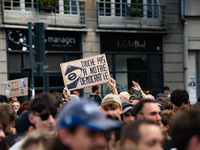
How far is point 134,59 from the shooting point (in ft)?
59.7

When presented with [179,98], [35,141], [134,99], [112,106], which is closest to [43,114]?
[35,141]

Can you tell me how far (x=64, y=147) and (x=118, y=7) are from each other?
15.9 meters

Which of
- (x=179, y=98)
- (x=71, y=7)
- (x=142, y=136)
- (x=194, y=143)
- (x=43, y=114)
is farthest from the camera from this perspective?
(x=71, y=7)

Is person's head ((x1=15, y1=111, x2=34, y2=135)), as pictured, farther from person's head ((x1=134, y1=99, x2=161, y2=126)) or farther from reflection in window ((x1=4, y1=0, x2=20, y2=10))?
reflection in window ((x1=4, y1=0, x2=20, y2=10))

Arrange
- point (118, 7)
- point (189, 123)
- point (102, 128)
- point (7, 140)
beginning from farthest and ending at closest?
point (118, 7), point (7, 140), point (189, 123), point (102, 128)

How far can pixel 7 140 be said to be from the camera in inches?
172

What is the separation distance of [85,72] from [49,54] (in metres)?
6.50

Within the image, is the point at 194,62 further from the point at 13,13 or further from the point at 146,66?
the point at 13,13

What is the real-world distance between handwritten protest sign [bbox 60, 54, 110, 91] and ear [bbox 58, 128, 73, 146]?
7.30 meters

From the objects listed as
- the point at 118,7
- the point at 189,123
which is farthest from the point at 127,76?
→ the point at 189,123

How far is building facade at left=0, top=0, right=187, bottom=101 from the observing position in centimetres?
1566

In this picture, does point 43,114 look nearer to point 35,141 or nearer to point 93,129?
point 35,141

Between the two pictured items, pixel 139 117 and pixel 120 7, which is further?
pixel 120 7

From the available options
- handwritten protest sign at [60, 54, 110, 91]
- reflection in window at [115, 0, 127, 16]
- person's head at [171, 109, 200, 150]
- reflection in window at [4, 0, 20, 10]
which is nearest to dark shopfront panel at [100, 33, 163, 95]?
reflection in window at [115, 0, 127, 16]
